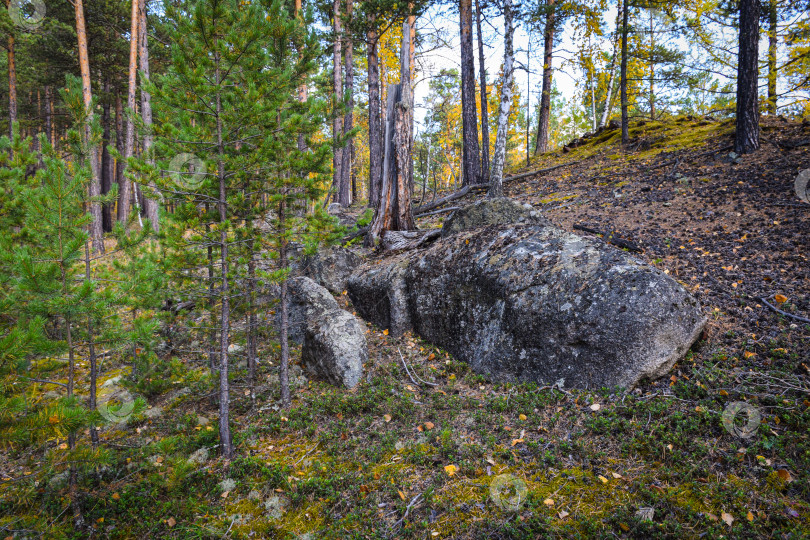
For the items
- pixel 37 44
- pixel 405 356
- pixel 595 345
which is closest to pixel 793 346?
pixel 595 345

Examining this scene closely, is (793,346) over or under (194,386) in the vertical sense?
over

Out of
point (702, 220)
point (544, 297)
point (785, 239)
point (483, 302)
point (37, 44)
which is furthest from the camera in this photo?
point (37, 44)

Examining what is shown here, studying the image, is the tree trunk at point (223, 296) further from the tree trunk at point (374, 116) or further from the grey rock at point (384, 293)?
the tree trunk at point (374, 116)

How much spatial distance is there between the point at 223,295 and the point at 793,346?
637 centimetres

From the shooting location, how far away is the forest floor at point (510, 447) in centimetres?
288

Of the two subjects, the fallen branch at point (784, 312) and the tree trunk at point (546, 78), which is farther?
the tree trunk at point (546, 78)

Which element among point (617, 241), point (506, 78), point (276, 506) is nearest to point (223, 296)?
point (276, 506)

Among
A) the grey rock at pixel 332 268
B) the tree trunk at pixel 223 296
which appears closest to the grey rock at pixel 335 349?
the tree trunk at pixel 223 296

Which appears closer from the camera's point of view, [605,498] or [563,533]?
[563,533]

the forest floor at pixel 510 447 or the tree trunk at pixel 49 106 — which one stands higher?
the tree trunk at pixel 49 106

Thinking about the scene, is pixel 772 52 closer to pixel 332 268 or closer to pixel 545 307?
pixel 545 307

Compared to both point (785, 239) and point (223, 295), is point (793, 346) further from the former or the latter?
point (223, 295)

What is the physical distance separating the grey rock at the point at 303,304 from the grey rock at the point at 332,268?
3.76 ft

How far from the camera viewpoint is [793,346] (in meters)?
3.75
